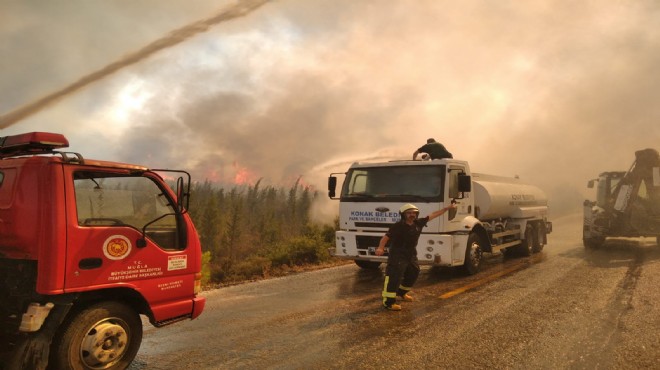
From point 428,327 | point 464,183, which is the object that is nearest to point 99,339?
point 428,327

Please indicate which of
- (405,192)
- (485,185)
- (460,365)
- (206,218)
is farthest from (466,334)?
(206,218)

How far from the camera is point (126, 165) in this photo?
14.7 feet

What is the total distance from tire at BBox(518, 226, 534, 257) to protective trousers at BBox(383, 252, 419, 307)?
7.70 meters

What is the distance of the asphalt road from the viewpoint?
4.58 m

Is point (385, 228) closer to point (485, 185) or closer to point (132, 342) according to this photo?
point (485, 185)

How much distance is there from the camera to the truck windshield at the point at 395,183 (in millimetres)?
9039

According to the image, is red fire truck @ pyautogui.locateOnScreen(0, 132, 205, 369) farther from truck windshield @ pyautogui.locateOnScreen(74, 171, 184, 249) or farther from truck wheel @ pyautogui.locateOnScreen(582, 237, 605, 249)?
truck wheel @ pyautogui.locateOnScreen(582, 237, 605, 249)

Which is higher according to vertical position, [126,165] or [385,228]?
[126,165]

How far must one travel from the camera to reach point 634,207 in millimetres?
14797

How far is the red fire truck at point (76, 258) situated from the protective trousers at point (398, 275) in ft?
11.0

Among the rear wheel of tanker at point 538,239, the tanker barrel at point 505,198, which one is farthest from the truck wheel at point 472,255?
the rear wheel of tanker at point 538,239

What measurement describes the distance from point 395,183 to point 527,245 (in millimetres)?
6799

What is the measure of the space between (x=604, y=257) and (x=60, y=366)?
14.2 m

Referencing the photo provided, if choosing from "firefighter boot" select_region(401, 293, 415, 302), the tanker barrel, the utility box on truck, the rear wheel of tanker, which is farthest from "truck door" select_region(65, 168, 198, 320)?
the utility box on truck
